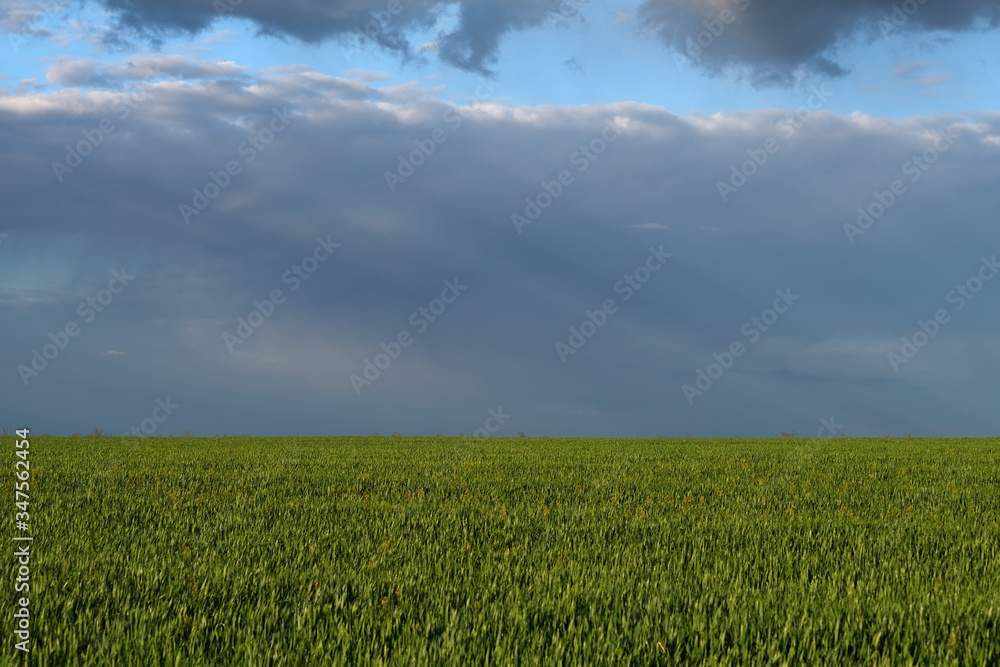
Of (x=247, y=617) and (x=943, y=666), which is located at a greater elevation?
(x=943, y=666)

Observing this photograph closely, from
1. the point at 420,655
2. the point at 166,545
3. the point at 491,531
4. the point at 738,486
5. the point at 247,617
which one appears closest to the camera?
the point at 420,655

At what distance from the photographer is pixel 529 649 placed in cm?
543

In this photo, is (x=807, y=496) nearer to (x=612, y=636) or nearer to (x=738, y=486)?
(x=738, y=486)

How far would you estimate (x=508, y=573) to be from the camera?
770 cm

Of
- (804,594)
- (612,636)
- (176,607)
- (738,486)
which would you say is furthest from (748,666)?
(738,486)

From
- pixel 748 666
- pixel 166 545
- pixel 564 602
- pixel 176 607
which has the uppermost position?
pixel 748 666

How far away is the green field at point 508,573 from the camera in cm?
562

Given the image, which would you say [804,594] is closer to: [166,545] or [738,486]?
[166,545]

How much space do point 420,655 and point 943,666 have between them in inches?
151

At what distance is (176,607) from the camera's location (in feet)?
21.1

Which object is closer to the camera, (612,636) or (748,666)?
(748,666)

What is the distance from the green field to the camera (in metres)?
5.62

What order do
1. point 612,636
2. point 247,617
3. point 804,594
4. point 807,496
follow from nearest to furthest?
point 612,636 → point 247,617 → point 804,594 → point 807,496

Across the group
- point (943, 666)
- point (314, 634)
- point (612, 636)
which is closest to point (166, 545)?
point (314, 634)
